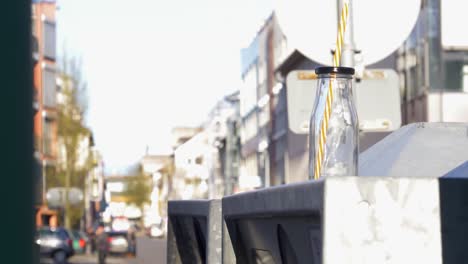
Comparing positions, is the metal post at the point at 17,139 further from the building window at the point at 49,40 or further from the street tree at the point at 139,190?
the street tree at the point at 139,190

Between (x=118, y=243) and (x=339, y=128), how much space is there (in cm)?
6898

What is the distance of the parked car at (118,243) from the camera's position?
70875 millimetres

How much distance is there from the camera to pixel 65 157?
8988 centimetres

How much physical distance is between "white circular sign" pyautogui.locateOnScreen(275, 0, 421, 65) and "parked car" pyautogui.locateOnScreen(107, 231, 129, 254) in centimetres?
A: 6217

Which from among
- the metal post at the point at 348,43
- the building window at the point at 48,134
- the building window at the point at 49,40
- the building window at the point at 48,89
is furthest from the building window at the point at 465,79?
the building window at the point at 49,40

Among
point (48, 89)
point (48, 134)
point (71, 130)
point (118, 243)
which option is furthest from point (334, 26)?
point (48, 89)

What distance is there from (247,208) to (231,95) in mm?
113859

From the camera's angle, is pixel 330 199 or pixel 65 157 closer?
pixel 330 199

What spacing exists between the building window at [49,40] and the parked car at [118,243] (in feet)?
84.8

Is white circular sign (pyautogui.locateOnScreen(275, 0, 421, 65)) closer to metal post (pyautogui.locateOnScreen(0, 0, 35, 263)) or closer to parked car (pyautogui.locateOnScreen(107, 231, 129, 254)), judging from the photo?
metal post (pyautogui.locateOnScreen(0, 0, 35, 263))

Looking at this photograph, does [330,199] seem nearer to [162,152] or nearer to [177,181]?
[177,181]

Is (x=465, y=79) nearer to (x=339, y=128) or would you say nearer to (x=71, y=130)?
(x=71, y=130)

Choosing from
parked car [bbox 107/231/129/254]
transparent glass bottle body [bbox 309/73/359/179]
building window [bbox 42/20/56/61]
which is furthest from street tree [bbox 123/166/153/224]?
transparent glass bottle body [bbox 309/73/359/179]

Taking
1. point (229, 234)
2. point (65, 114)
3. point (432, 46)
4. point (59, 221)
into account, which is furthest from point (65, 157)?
point (229, 234)
